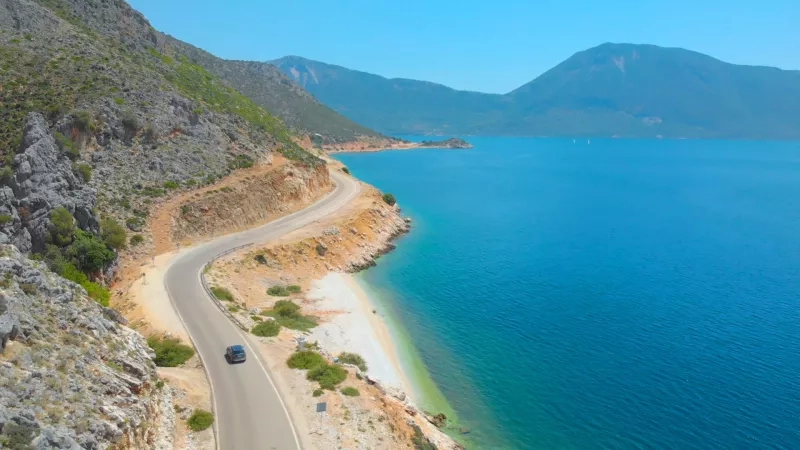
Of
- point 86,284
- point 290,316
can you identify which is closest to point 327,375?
point 290,316

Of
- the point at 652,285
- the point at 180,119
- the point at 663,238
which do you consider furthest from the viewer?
the point at 663,238

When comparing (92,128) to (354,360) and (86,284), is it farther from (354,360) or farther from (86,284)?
(354,360)

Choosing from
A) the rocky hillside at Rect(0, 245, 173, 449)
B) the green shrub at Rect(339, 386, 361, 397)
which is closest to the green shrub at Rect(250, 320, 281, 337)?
the green shrub at Rect(339, 386, 361, 397)

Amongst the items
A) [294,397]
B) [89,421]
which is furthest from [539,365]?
[89,421]

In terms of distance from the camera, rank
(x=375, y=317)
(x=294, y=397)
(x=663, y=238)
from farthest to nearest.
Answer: (x=663, y=238) < (x=375, y=317) < (x=294, y=397)

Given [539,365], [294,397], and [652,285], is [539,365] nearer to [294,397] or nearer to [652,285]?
[294,397]
